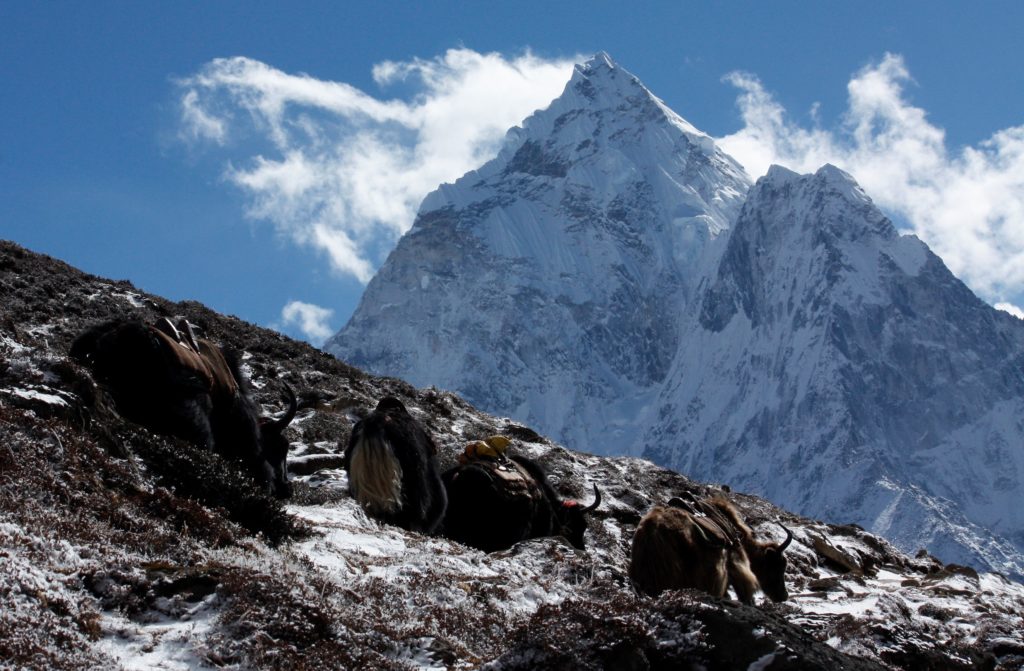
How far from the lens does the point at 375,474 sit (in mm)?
13422

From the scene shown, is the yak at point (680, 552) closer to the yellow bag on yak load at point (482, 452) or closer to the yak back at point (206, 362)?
the yellow bag on yak load at point (482, 452)

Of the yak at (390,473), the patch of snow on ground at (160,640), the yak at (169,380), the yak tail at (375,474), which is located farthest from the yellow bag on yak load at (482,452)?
the patch of snow on ground at (160,640)

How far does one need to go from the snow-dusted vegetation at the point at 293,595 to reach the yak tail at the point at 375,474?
0.25 metres

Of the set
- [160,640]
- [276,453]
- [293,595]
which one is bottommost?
[160,640]

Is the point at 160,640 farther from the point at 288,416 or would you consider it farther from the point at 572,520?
the point at 572,520

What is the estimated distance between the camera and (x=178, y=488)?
33.9ft

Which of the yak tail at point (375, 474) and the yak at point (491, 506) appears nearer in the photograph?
the yak tail at point (375, 474)

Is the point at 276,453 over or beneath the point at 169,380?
beneath

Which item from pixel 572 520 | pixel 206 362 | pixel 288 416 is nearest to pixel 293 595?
pixel 206 362

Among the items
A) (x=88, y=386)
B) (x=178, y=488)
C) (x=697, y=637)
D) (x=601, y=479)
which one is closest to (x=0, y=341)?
(x=88, y=386)

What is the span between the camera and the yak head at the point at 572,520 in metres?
15.7

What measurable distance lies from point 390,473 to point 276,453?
1788 millimetres

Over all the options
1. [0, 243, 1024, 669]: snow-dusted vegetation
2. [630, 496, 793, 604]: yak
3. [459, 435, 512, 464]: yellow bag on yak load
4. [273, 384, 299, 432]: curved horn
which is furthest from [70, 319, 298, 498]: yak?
[630, 496, 793, 604]: yak

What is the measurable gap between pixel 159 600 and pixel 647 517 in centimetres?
580
